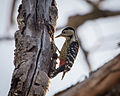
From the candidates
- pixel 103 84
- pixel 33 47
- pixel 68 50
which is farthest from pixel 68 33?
pixel 103 84

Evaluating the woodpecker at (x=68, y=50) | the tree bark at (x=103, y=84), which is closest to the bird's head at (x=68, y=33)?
the woodpecker at (x=68, y=50)

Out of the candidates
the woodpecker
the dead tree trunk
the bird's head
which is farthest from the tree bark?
the bird's head

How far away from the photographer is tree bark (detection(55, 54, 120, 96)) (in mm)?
892

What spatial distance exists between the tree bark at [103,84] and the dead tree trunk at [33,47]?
140 centimetres

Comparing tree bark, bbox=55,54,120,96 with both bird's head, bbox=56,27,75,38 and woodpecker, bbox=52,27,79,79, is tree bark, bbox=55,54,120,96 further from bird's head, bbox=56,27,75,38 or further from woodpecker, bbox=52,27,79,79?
bird's head, bbox=56,27,75,38

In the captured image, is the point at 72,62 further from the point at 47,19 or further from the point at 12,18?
the point at 12,18

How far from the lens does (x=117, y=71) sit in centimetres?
91

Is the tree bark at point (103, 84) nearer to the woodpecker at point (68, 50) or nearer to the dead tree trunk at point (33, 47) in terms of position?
the dead tree trunk at point (33, 47)

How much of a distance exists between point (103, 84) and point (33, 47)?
162 centimetres

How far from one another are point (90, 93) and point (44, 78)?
1.52m

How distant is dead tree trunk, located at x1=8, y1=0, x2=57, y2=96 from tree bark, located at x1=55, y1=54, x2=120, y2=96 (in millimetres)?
1403

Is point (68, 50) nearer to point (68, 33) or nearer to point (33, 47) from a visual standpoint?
point (68, 33)

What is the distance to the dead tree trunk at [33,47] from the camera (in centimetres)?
230

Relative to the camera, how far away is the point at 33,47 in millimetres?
2455
